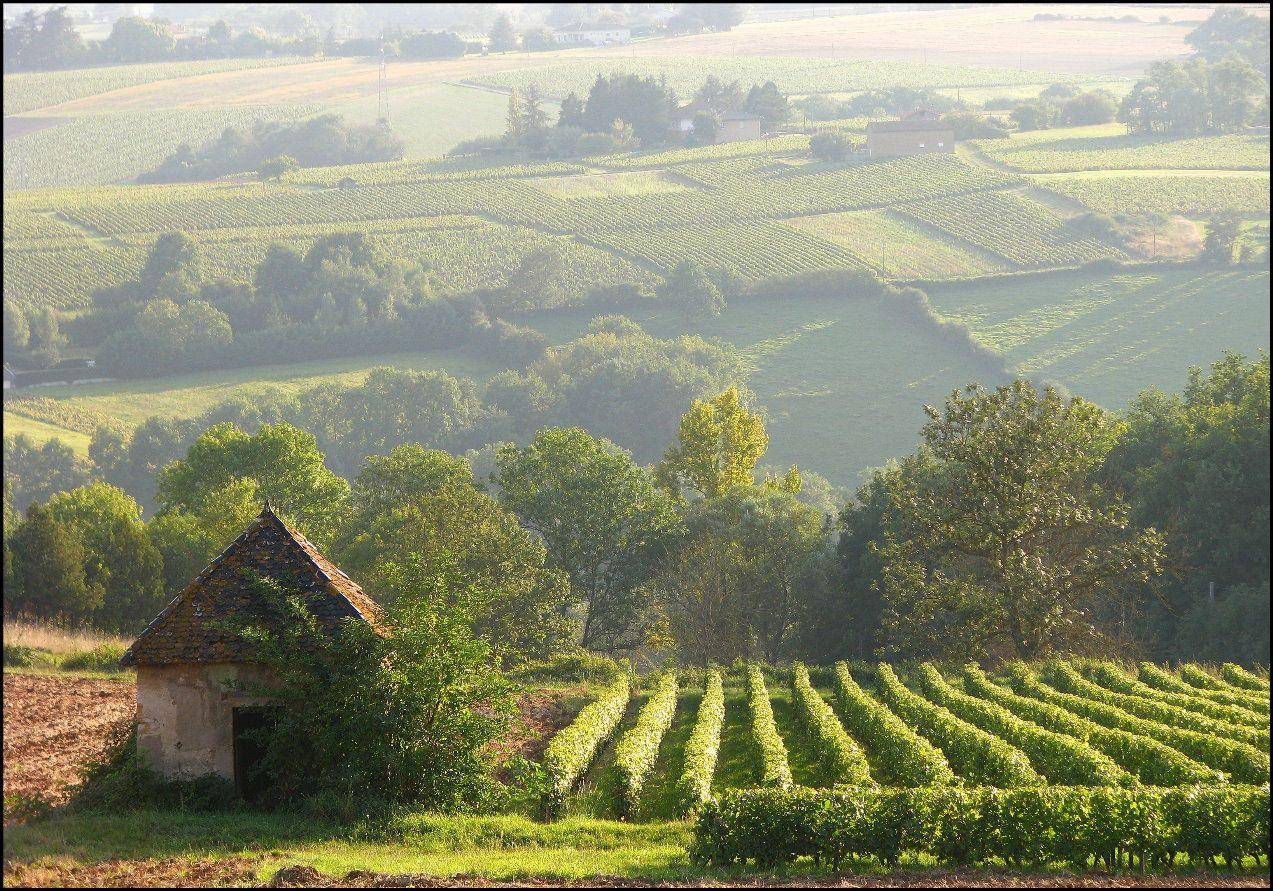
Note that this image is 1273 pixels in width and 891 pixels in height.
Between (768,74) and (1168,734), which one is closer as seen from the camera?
(1168,734)

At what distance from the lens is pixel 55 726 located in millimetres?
26609

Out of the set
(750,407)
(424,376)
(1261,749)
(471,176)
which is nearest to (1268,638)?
(1261,749)

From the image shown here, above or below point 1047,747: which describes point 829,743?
below

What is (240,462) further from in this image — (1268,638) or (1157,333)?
(1157,333)

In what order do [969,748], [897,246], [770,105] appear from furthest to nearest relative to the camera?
[770,105]
[897,246]
[969,748]

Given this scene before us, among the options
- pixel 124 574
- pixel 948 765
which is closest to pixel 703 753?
pixel 948 765

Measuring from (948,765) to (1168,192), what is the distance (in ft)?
339

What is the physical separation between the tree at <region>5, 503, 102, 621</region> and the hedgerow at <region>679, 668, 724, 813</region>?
79.2ft

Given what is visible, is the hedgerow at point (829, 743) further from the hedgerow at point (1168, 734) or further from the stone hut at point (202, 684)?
the stone hut at point (202, 684)

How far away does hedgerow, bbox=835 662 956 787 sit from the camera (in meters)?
21.4

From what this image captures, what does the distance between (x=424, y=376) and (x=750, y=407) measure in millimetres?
26653

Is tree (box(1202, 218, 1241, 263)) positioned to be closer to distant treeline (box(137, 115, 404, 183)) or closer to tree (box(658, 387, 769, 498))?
tree (box(658, 387, 769, 498))

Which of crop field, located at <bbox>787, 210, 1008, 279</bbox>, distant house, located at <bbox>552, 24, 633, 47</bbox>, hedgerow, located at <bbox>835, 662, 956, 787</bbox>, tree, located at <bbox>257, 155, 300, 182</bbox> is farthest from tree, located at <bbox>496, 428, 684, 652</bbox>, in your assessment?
distant house, located at <bbox>552, 24, 633, 47</bbox>

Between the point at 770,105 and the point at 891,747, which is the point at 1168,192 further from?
the point at 891,747
